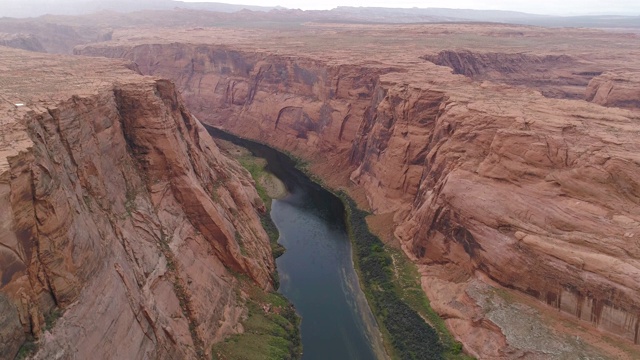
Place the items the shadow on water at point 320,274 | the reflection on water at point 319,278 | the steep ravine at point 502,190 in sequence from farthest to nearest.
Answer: the shadow on water at point 320,274 → the reflection on water at point 319,278 → the steep ravine at point 502,190

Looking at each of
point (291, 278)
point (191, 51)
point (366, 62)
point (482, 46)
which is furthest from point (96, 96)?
point (482, 46)

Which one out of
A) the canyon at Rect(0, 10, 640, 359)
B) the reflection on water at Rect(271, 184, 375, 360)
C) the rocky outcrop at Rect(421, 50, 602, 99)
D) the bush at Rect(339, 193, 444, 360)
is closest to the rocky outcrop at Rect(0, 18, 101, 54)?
the canyon at Rect(0, 10, 640, 359)

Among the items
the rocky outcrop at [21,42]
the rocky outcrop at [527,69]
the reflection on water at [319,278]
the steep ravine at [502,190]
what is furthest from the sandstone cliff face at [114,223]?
the rocky outcrop at [21,42]

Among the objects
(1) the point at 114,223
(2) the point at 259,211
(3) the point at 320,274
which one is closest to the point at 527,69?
(2) the point at 259,211

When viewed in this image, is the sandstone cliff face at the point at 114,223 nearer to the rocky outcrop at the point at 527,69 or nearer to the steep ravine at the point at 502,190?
the steep ravine at the point at 502,190

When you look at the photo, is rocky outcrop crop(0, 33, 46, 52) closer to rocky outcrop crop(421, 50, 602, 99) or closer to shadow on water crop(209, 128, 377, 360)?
shadow on water crop(209, 128, 377, 360)

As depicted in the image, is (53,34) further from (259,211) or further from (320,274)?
(320,274)
